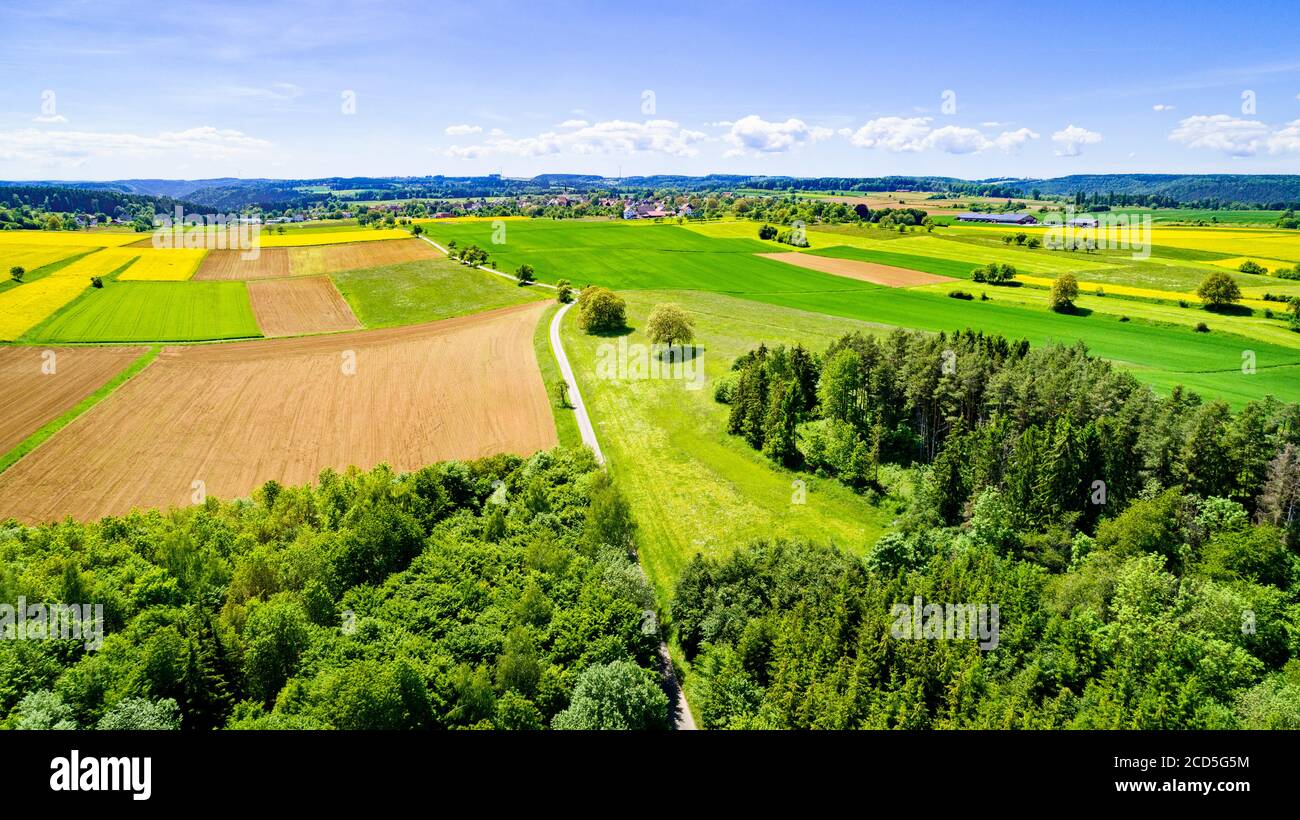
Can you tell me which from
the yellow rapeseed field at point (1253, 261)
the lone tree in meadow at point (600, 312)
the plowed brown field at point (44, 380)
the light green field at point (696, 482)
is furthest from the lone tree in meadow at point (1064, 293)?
the plowed brown field at point (44, 380)

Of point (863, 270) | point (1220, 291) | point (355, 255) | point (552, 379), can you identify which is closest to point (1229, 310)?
point (1220, 291)

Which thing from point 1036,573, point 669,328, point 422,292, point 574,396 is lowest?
point 1036,573

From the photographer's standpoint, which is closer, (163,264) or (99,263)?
(99,263)

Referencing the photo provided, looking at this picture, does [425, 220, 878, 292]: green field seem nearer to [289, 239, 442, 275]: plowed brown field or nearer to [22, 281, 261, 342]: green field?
[289, 239, 442, 275]: plowed brown field

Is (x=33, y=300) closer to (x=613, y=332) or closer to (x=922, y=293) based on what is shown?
(x=613, y=332)

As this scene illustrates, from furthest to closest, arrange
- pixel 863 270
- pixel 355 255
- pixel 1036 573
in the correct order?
pixel 355 255 → pixel 863 270 → pixel 1036 573

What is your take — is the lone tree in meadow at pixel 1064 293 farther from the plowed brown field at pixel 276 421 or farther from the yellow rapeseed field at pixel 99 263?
the yellow rapeseed field at pixel 99 263
